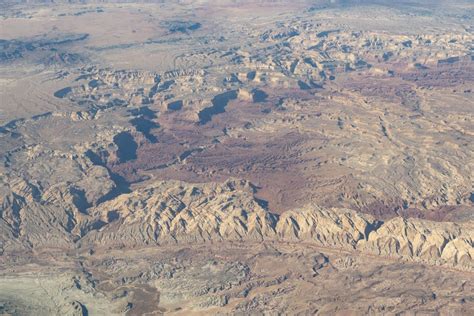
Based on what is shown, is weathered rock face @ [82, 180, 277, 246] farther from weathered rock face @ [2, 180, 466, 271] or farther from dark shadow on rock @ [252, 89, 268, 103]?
dark shadow on rock @ [252, 89, 268, 103]

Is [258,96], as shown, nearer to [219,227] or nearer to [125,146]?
[125,146]

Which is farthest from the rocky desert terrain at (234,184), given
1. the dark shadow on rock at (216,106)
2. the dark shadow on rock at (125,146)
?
the dark shadow on rock at (216,106)

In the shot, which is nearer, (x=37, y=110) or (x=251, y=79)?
(x=37, y=110)

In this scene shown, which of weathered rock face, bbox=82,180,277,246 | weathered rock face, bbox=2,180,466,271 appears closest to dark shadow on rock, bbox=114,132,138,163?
weathered rock face, bbox=82,180,277,246

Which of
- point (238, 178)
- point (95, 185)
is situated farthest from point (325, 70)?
point (95, 185)

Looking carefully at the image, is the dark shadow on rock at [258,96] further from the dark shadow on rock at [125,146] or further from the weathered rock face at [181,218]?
the weathered rock face at [181,218]

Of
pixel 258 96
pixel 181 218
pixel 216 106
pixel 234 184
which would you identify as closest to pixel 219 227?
pixel 181 218

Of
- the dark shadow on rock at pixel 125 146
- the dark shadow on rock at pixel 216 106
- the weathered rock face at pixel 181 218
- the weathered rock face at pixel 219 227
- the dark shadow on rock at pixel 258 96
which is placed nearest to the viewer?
the weathered rock face at pixel 219 227

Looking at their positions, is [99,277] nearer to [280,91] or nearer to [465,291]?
[465,291]
